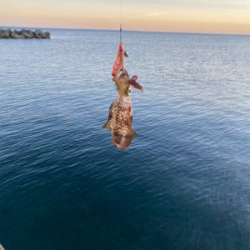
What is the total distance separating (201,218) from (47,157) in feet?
61.7

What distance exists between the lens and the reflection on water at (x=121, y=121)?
539 inches

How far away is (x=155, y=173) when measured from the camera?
1185 inches

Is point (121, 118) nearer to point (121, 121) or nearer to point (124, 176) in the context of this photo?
point (121, 121)

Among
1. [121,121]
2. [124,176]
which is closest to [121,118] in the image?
[121,121]

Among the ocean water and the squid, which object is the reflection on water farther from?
the ocean water

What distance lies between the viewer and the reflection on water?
539 inches

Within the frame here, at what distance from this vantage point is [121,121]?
1377 centimetres

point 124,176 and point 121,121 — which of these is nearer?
point 121,121

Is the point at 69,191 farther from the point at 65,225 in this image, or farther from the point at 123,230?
the point at 123,230

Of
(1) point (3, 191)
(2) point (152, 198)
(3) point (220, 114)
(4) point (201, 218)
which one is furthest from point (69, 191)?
(3) point (220, 114)

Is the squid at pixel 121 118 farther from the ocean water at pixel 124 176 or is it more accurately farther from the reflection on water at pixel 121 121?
the ocean water at pixel 124 176

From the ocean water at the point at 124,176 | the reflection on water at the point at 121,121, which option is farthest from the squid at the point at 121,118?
the ocean water at the point at 124,176

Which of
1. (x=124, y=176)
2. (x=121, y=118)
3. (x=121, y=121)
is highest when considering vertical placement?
(x=121, y=118)

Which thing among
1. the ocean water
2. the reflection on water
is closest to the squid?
the reflection on water
